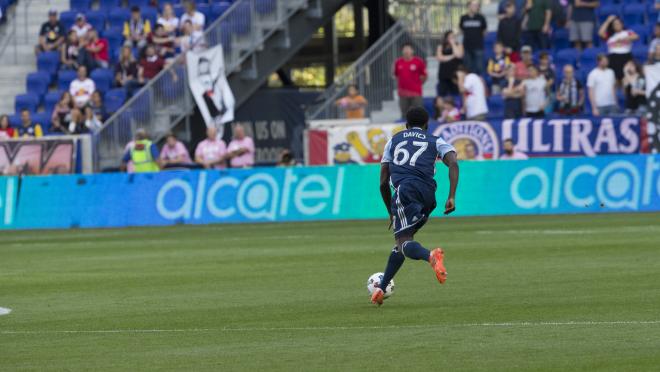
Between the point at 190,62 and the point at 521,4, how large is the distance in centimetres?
804

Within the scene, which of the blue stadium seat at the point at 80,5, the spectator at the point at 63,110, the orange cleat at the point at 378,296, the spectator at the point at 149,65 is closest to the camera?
the orange cleat at the point at 378,296

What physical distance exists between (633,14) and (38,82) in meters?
15.5

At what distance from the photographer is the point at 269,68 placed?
38.9 metres

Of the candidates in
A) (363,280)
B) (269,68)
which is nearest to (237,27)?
(269,68)

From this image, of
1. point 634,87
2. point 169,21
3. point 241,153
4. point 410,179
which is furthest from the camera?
point 169,21

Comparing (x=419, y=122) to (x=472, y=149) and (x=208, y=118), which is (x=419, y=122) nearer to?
(x=472, y=149)

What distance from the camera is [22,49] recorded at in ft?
134

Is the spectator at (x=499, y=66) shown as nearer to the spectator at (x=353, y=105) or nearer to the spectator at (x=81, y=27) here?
the spectator at (x=353, y=105)

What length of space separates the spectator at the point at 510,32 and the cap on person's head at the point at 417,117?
19463 millimetres

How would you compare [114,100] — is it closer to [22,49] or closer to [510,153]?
[22,49]

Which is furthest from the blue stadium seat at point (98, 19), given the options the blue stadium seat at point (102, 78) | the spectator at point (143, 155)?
the spectator at point (143, 155)

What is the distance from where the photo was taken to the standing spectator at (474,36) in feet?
108

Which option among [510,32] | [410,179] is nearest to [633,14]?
[510,32]

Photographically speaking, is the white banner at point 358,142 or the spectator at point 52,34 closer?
the white banner at point 358,142
